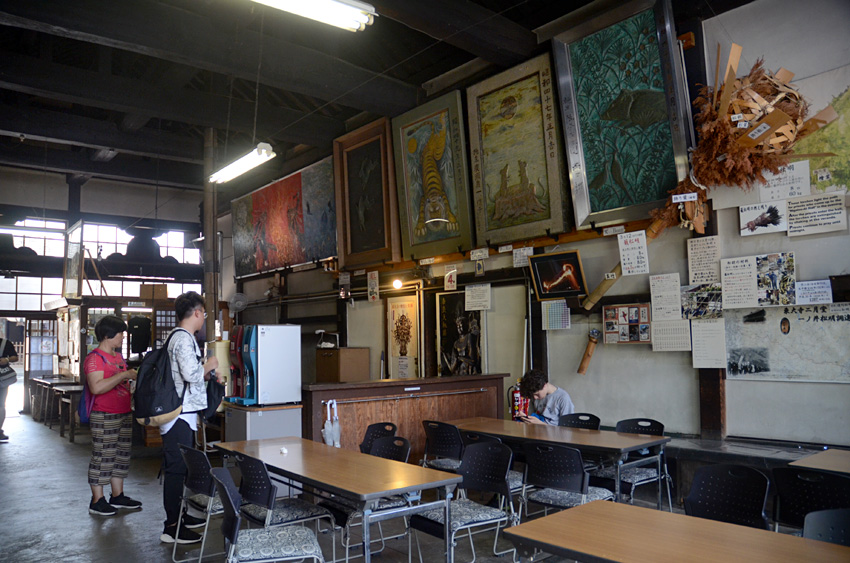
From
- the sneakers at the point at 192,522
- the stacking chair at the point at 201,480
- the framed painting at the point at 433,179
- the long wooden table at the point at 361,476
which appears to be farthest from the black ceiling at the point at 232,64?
the sneakers at the point at 192,522

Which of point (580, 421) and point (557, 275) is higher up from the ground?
point (557, 275)

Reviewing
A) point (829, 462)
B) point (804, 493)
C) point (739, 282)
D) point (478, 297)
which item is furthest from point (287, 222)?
point (804, 493)

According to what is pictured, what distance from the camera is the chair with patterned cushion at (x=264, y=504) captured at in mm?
3445

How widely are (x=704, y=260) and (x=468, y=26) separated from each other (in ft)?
10.6

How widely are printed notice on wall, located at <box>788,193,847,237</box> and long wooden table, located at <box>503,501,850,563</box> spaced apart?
10.9ft

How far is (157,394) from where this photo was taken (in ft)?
14.6

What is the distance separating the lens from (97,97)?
25.4ft

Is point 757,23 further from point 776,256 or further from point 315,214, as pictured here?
point 315,214

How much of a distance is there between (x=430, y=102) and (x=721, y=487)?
5731mm

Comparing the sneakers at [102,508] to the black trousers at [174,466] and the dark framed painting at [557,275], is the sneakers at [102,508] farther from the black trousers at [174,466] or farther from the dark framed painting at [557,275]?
the dark framed painting at [557,275]

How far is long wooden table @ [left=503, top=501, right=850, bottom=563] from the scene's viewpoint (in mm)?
2152

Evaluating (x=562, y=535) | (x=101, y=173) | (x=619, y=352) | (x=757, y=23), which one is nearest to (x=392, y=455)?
(x=562, y=535)

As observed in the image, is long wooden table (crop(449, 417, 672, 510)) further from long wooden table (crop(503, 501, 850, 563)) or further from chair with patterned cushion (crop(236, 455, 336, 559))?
chair with patterned cushion (crop(236, 455, 336, 559))

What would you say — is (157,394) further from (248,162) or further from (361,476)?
(248,162)
